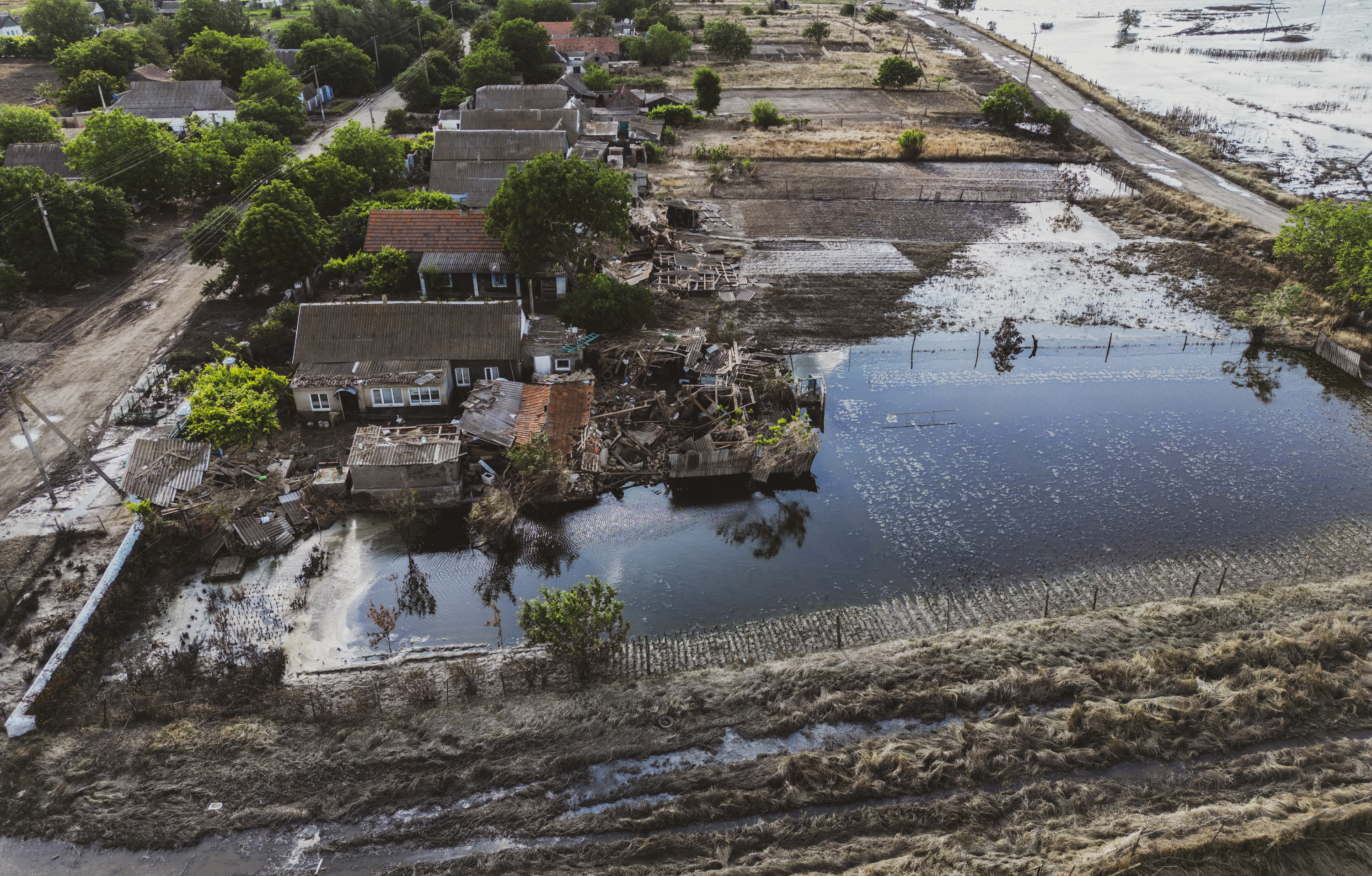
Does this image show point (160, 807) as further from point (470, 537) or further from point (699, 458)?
point (699, 458)

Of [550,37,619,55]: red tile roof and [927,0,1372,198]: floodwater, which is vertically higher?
[550,37,619,55]: red tile roof

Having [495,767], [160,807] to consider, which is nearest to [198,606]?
[160,807]

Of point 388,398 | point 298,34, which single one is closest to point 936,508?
point 388,398

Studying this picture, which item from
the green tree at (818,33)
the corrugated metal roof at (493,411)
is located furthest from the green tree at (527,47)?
the corrugated metal roof at (493,411)

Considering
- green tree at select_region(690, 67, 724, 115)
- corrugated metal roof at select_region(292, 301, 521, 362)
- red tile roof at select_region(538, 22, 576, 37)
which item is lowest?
corrugated metal roof at select_region(292, 301, 521, 362)

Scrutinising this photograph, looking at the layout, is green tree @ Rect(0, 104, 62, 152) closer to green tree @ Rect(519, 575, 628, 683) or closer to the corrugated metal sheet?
the corrugated metal sheet

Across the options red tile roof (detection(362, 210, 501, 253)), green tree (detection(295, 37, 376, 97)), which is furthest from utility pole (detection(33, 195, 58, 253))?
green tree (detection(295, 37, 376, 97))

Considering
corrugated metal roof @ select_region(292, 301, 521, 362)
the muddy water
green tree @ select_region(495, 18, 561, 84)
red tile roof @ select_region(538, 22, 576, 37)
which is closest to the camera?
the muddy water

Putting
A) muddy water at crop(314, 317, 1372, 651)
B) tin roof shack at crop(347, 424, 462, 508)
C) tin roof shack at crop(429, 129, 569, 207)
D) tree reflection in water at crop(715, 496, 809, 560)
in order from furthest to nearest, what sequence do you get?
tin roof shack at crop(429, 129, 569, 207) → tin roof shack at crop(347, 424, 462, 508) → tree reflection in water at crop(715, 496, 809, 560) → muddy water at crop(314, 317, 1372, 651)
